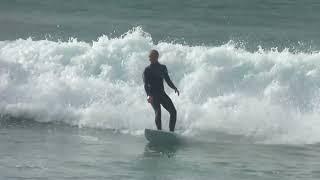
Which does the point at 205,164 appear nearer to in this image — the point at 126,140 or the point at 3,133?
the point at 126,140

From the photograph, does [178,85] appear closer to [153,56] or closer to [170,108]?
[170,108]

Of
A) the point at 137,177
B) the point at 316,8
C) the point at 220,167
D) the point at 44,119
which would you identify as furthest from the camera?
the point at 316,8

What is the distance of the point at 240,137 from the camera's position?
18484mm

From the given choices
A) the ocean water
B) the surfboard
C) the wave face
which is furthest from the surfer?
the wave face

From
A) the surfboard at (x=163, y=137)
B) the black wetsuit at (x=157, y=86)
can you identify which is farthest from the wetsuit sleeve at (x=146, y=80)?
the surfboard at (x=163, y=137)

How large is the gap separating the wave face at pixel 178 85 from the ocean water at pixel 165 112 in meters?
0.03

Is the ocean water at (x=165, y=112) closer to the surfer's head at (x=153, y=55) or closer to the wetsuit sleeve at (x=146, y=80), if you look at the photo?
the wetsuit sleeve at (x=146, y=80)

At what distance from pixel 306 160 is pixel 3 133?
553 cm

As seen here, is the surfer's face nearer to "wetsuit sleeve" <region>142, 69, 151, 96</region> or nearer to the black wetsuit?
the black wetsuit

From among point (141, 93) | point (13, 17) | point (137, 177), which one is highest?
point (13, 17)

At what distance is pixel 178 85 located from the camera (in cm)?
2189

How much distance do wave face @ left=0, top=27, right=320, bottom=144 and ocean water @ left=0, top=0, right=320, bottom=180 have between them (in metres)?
0.03

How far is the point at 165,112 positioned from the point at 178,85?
7.07 ft

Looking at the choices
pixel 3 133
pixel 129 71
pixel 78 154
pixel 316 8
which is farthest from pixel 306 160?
pixel 316 8
